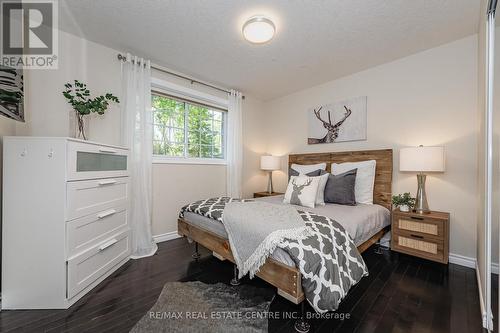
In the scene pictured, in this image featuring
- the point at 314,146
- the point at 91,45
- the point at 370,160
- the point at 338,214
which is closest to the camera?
the point at 338,214

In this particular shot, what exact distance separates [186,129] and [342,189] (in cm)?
244

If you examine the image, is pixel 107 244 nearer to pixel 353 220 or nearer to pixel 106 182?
pixel 106 182

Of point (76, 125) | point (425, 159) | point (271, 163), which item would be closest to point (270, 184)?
point (271, 163)

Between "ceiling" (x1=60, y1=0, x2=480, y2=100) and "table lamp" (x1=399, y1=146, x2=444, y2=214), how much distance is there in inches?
48.3

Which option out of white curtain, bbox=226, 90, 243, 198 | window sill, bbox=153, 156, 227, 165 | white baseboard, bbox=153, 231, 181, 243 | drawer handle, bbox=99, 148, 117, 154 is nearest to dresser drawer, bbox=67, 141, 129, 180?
drawer handle, bbox=99, 148, 117, 154

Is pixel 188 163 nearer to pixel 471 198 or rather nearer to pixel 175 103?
pixel 175 103

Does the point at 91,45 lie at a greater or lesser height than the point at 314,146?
greater

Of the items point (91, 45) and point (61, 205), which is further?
point (91, 45)

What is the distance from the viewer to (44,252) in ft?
5.01

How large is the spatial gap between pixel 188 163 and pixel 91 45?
1.81 meters

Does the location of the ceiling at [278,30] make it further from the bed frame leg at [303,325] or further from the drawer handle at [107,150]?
the bed frame leg at [303,325]

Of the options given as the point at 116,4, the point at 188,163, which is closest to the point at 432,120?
the point at 188,163

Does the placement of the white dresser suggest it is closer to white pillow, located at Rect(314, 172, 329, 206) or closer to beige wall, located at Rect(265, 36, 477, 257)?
white pillow, located at Rect(314, 172, 329, 206)

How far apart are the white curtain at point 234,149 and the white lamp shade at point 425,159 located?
7.96ft
